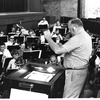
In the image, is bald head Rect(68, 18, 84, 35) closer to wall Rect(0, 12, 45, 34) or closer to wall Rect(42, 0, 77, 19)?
wall Rect(0, 12, 45, 34)

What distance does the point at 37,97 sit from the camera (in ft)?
5.70

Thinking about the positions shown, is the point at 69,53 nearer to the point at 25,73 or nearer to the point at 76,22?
the point at 76,22

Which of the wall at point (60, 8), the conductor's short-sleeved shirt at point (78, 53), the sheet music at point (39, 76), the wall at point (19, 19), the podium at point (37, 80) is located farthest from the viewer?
the wall at point (60, 8)

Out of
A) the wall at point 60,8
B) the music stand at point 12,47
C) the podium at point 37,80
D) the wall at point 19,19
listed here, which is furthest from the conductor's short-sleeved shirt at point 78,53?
the wall at point 60,8

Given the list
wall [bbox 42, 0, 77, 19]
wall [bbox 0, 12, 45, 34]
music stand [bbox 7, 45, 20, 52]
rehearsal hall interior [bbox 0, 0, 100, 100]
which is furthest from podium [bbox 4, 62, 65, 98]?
wall [bbox 42, 0, 77, 19]

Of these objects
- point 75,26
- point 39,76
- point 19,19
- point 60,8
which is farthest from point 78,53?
point 60,8

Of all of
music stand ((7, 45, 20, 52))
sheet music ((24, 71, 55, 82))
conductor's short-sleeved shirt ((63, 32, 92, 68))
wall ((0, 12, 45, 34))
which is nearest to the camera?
sheet music ((24, 71, 55, 82))

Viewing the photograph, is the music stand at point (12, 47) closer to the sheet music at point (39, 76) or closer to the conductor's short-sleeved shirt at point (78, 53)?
the conductor's short-sleeved shirt at point (78, 53)

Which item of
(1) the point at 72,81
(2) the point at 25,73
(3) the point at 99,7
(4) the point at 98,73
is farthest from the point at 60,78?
(3) the point at 99,7

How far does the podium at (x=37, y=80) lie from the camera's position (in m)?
1.78

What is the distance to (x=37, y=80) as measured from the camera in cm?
188

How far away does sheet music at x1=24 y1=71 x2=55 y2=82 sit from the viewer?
1965mm

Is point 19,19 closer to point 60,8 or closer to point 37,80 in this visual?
point 60,8

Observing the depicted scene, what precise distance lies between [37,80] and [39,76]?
0.48 feet
